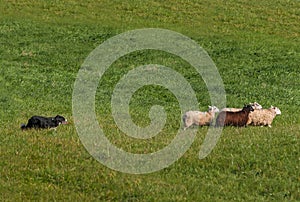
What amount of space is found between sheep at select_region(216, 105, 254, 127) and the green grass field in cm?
84

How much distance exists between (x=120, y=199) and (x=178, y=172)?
1.75 meters

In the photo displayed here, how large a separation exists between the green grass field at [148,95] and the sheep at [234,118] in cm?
84

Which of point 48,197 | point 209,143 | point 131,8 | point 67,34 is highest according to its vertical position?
point 131,8

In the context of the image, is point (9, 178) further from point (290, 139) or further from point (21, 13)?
point (21, 13)

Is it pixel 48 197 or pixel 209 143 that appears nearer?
pixel 48 197

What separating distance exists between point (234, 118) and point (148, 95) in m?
12.3

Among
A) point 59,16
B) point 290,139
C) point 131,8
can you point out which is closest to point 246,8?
point 131,8

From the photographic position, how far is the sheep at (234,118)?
17.4m

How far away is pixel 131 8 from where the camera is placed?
176 feet

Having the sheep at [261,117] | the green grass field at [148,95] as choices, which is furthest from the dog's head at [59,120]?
the sheep at [261,117]

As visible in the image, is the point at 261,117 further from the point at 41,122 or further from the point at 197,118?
the point at 41,122

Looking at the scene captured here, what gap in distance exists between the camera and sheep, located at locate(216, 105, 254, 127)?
17.4 meters

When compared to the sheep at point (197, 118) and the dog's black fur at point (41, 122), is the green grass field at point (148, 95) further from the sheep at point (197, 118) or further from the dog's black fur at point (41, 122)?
the sheep at point (197, 118)

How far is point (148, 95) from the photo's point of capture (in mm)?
29562
